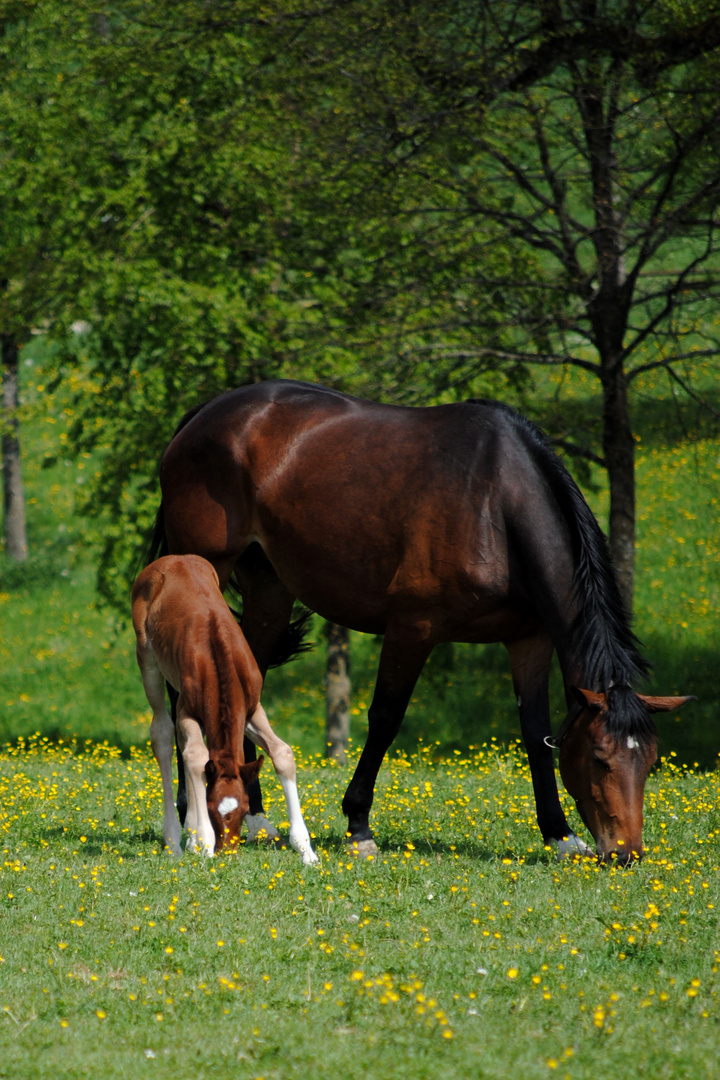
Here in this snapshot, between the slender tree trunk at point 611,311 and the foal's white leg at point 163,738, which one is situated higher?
the slender tree trunk at point 611,311

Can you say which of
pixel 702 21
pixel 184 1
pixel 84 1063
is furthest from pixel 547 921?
pixel 184 1

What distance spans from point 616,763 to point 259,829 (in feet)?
8.62

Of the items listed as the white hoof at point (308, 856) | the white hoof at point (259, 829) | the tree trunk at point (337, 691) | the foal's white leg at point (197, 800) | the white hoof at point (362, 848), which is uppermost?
the foal's white leg at point (197, 800)

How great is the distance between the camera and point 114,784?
9844 millimetres

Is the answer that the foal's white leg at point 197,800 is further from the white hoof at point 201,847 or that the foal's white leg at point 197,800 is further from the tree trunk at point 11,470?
the tree trunk at point 11,470

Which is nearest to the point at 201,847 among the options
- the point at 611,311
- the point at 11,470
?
the point at 611,311

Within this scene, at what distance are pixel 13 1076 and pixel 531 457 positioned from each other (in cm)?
460

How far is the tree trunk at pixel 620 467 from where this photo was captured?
12.1 meters

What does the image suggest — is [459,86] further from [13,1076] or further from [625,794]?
[13,1076]

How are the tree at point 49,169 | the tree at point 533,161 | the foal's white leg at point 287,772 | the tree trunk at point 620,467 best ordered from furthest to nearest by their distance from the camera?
the tree at point 49,169 < the tree trunk at point 620,467 < the tree at point 533,161 < the foal's white leg at point 287,772

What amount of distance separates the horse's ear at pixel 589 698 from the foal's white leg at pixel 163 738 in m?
2.64

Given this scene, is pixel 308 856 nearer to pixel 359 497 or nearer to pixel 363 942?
pixel 363 942

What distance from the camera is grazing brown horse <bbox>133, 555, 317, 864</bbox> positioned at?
644 centimetres

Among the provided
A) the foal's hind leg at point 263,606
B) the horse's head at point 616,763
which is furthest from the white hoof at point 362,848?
the foal's hind leg at point 263,606
